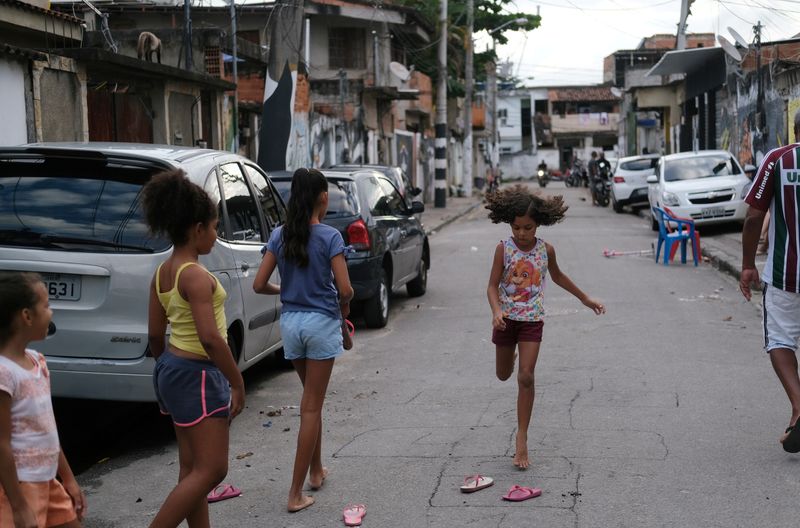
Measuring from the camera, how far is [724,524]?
476 centimetres

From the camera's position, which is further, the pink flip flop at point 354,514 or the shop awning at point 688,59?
the shop awning at point 688,59

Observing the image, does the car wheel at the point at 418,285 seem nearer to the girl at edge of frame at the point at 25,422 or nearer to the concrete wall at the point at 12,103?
the concrete wall at the point at 12,103

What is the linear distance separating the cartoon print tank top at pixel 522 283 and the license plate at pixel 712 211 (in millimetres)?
16266

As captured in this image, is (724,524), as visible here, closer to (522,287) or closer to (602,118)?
(522,287)

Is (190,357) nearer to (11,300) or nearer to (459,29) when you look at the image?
(11,300)

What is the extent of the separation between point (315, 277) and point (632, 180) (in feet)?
92.8

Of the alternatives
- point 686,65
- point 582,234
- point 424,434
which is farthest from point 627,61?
point 424,434

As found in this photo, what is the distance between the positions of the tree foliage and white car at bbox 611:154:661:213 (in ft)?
41.2

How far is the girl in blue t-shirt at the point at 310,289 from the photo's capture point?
5227 millimetres

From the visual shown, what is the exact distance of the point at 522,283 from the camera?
595cm

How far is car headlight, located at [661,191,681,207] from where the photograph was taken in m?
21.5

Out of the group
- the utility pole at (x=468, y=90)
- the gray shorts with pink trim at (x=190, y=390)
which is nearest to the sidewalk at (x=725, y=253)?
the gray shorts with pink trim at (x=190, y=390)

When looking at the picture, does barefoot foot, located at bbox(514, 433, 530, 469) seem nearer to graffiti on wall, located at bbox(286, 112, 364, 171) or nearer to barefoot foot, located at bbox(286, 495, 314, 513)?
barefoot foot, located at bbox(286, 495, 314, 513)

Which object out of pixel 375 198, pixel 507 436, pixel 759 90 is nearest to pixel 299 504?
pixel 507 436
